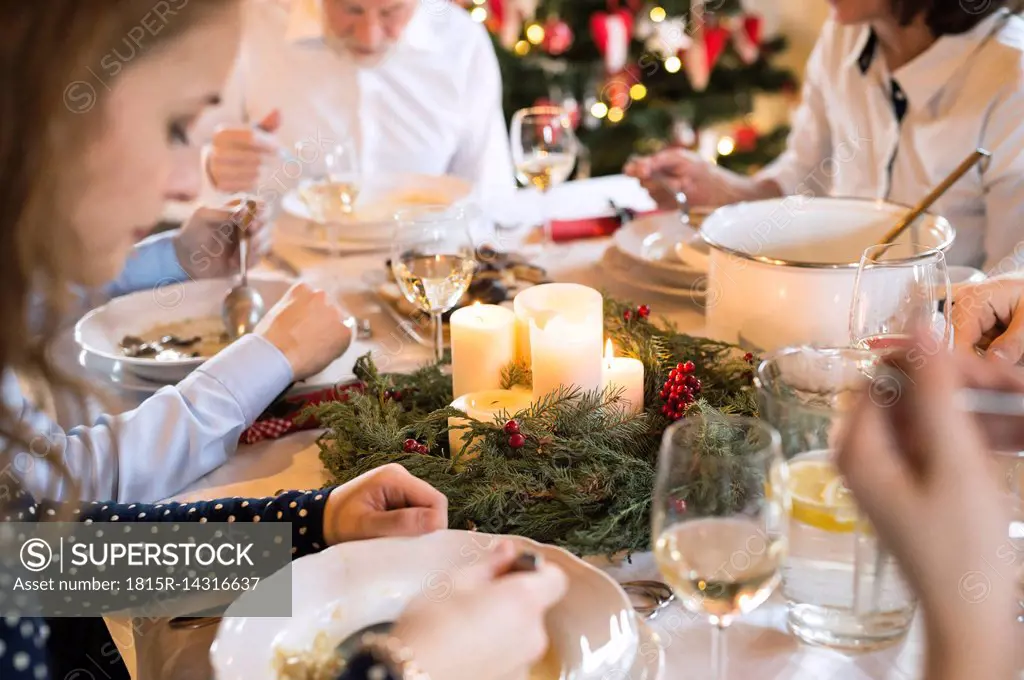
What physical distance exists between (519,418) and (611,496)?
0.12 meters

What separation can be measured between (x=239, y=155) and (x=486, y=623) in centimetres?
117

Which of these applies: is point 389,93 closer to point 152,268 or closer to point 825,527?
point 152,268

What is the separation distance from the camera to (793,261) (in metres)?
1.06

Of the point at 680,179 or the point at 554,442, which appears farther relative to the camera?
the point at 680,179

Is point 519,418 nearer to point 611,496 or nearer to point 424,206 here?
point 611,496

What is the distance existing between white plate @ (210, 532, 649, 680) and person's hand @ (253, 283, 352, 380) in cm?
40

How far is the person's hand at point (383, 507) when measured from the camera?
803mm

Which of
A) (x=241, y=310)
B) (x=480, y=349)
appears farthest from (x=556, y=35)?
(x=480, y=349)

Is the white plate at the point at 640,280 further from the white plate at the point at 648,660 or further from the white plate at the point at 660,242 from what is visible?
the white plate at the point at 648,660

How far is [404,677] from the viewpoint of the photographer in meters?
0.66

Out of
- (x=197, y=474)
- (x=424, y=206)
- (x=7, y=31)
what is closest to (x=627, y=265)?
(x=424, y=206)

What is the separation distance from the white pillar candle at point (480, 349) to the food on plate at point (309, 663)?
14.7 inches

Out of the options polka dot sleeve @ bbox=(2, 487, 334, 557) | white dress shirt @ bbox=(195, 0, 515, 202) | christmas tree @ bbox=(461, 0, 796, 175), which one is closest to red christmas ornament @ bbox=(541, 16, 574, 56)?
christmas tree @ bbox=(461, 0, 796, 175)

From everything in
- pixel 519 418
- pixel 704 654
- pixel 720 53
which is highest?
pixel 720 53
